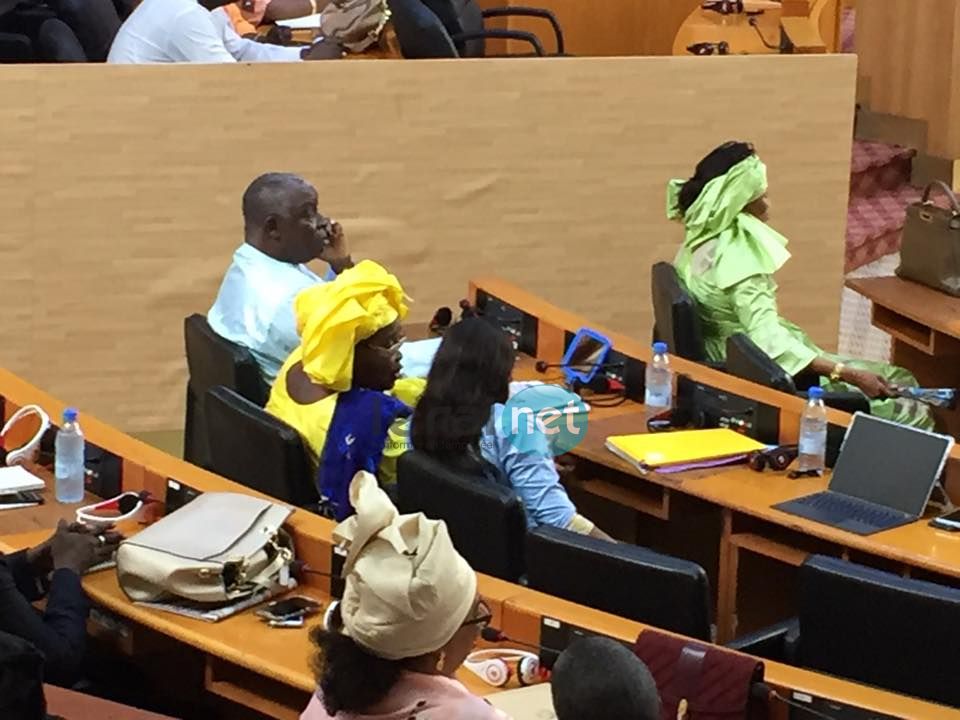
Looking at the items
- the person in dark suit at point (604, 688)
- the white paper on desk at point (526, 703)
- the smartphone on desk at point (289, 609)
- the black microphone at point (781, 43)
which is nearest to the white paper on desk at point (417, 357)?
the smartphone on desk at point (289, 609)

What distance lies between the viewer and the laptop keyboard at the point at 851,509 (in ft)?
13.0

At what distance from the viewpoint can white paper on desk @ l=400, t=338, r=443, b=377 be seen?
16.3ft

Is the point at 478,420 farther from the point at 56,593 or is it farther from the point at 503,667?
the point at 56,593

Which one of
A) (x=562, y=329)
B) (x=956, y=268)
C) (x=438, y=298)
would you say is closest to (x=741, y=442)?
(x=562, y=329)

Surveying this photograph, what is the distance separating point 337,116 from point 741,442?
2579mm

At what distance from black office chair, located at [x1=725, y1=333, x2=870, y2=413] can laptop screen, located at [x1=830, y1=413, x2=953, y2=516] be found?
0.51m

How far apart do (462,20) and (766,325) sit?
99.9 inches

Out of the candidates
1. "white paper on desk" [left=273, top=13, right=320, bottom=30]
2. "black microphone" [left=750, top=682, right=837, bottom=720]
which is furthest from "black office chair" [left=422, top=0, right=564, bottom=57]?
"black microphone" [left=750, top=682, right=837, bottom=720]

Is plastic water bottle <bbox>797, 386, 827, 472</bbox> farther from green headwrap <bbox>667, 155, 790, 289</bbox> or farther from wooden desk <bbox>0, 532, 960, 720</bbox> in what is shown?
wooden desk <bbox>0, 532, 960, 720</bbox>

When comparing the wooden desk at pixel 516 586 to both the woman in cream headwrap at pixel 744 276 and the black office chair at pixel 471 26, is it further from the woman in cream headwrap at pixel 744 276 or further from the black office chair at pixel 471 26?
the black office chair at pixel 471 26

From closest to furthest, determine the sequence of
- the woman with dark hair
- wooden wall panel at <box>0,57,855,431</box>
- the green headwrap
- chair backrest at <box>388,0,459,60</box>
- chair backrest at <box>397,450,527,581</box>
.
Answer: chair backrest at <box>397,450,527,581</box>
the woman with dark hair
the green headwrap
wooden wall panel at <box>0,57,855,431</box>
chair backrest at <box>388,0,459,60</box>

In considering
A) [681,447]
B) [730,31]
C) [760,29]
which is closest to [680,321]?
[681,447]

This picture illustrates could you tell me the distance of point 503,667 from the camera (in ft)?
10.0

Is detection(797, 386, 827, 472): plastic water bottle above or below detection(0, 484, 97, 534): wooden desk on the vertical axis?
above
